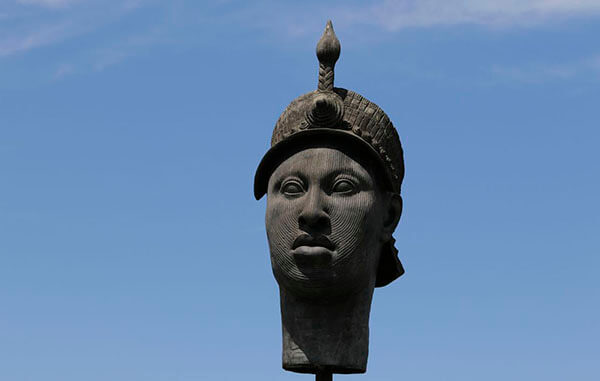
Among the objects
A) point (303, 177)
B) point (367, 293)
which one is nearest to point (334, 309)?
point (367, 293)

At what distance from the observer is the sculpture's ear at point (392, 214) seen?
11.4 metres

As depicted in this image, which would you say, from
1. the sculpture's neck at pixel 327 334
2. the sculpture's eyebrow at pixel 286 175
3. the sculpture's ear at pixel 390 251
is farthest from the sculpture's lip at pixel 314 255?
the sculpture's ear at pixel 390 251

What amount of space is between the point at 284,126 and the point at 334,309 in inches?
71.7

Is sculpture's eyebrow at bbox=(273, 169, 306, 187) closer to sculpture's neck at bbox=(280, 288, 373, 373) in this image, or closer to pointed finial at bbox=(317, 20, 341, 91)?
Result: pointed finial at bbox=(317, 20, 341, 91)

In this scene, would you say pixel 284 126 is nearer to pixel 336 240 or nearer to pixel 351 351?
pixel 336 240

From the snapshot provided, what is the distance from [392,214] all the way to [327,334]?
1371 millimetres

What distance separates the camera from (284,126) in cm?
1138

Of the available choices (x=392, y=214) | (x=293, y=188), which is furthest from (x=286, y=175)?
(x=392, y=214)

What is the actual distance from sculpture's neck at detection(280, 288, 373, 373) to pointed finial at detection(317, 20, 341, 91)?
2026mm

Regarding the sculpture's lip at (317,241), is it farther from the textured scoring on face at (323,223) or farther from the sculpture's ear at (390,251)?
the sculpture's ear at (390,251)

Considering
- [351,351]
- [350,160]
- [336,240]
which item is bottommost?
[351,351]

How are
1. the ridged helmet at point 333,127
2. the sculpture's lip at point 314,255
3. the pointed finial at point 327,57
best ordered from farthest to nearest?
→ the pointed finial at point 327,57 → the ridged helmet at point 333,127 → the sculpture's lip at point 314,255

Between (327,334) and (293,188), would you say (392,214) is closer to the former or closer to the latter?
(293,188)

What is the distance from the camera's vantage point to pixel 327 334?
432 inches
